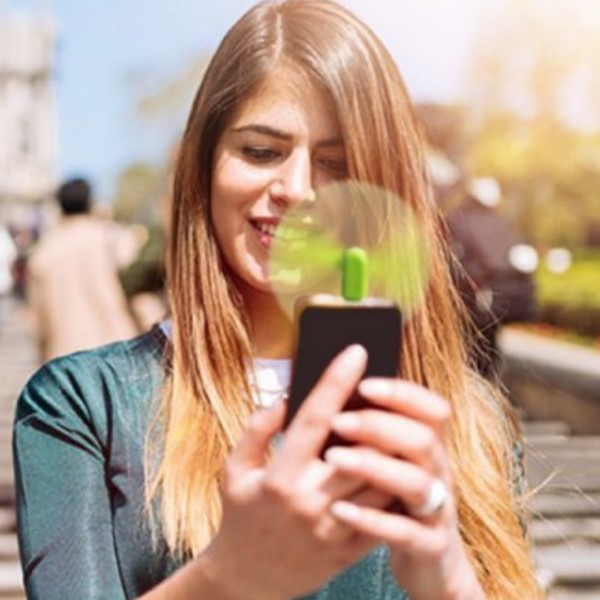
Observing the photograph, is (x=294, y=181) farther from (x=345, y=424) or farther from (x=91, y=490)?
(x=345, y=424)

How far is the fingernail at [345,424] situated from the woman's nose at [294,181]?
0.48 m

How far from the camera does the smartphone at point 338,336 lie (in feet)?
3.30

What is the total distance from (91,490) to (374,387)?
0.46 metres

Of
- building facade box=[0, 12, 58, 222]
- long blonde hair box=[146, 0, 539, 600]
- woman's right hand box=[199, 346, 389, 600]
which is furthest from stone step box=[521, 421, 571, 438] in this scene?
building facade box=[0, 12, 58, 222]

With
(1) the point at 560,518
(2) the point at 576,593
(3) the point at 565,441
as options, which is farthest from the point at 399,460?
(3) the point at 565,441

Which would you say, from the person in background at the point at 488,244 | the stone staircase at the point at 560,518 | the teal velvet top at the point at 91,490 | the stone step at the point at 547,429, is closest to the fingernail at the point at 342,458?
the teal velvet top at the point at 91,490

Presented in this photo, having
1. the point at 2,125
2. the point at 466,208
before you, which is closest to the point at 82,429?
the point at 466,208

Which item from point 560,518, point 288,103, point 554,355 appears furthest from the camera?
point 554,355

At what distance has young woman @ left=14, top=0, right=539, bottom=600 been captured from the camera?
1.37 m

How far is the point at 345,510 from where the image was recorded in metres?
0.97

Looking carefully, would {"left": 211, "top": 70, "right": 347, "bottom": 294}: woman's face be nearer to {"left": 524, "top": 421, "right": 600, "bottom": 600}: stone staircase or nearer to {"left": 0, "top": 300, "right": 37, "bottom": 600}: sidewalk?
{"left": 524, "top": 421, "right": 600, "bottom": 600}: stone staircase

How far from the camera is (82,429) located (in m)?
1.41

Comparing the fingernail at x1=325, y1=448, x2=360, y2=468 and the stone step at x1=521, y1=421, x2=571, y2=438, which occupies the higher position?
the fingernail at x1=325, y1=448, x2=360, y2=468

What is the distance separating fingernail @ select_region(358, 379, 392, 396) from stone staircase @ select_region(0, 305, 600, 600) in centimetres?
236
